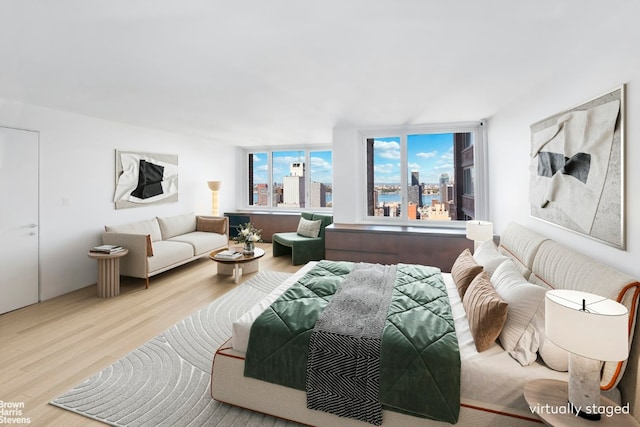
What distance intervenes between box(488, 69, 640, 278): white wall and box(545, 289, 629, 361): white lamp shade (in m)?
0.58

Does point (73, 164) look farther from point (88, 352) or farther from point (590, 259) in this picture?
point (590, 259)

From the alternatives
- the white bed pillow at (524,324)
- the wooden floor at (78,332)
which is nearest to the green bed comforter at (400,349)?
the white bed pillow at (524,324)

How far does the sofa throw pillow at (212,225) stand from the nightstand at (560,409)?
550 centimetres

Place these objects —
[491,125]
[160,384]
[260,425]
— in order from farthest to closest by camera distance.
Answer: [491,125] → [160,384] → [260,425]

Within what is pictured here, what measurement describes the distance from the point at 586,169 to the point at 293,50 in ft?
7.07

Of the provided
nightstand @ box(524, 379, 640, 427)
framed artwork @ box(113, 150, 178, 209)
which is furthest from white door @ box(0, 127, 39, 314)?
nightstand @ box(524, 379, 640, 427)

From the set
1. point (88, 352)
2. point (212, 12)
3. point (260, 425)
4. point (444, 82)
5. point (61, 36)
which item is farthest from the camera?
point (444, 82)

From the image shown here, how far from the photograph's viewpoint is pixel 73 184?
4141mm

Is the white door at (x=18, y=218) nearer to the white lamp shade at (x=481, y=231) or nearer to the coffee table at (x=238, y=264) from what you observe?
the coffee table at (x=238, y=264)

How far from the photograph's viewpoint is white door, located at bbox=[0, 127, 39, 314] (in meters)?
3.44

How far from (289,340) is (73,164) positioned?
4104 mm

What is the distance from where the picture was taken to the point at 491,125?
454cm

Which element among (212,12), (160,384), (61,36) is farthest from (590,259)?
(61,36)

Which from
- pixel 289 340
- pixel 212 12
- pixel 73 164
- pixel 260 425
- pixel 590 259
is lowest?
pixel 260 425
